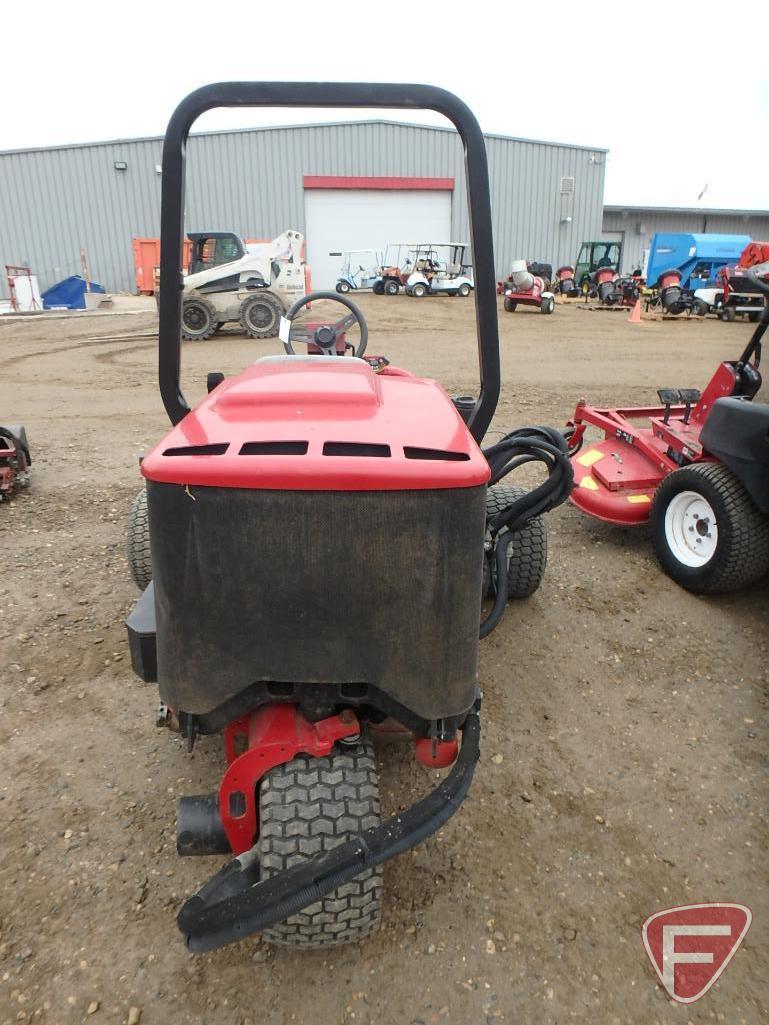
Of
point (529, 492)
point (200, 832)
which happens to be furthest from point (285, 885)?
point (529, 492)

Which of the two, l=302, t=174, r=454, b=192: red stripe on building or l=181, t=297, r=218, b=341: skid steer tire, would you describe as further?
l=302, t=174, r=454, b=192: red stripe on building

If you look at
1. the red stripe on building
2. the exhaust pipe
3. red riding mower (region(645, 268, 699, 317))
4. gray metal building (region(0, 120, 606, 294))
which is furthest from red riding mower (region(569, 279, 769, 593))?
the red stripe on building

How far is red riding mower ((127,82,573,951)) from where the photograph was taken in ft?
4.48

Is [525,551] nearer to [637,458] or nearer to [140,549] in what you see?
[637,458]

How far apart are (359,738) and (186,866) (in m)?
0.67

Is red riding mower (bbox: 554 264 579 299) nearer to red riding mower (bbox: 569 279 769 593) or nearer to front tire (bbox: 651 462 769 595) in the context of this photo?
red riding mower (bbox: 569 279 769 593)

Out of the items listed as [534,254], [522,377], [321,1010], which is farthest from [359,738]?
[534,254]

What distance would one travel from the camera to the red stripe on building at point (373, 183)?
24.5 metres

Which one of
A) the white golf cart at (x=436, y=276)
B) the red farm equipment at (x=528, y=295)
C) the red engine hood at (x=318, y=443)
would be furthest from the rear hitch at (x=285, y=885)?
the white golf cart at (x=436, y=276)

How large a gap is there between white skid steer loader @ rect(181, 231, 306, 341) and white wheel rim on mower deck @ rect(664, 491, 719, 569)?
32.3ft

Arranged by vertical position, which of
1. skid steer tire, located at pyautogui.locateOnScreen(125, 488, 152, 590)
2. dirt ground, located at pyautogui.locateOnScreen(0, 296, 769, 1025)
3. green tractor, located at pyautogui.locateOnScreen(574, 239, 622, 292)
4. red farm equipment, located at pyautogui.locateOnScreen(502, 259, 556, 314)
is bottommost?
dirt ground, located at pyautogui.locateOnScreen(0, 296, 769, 1025)

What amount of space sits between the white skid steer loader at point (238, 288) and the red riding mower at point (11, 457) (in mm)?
7941

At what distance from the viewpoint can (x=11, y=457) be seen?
13.9 feet

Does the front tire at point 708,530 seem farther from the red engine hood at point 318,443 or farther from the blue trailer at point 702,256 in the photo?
the blue trailer at point 702,256
